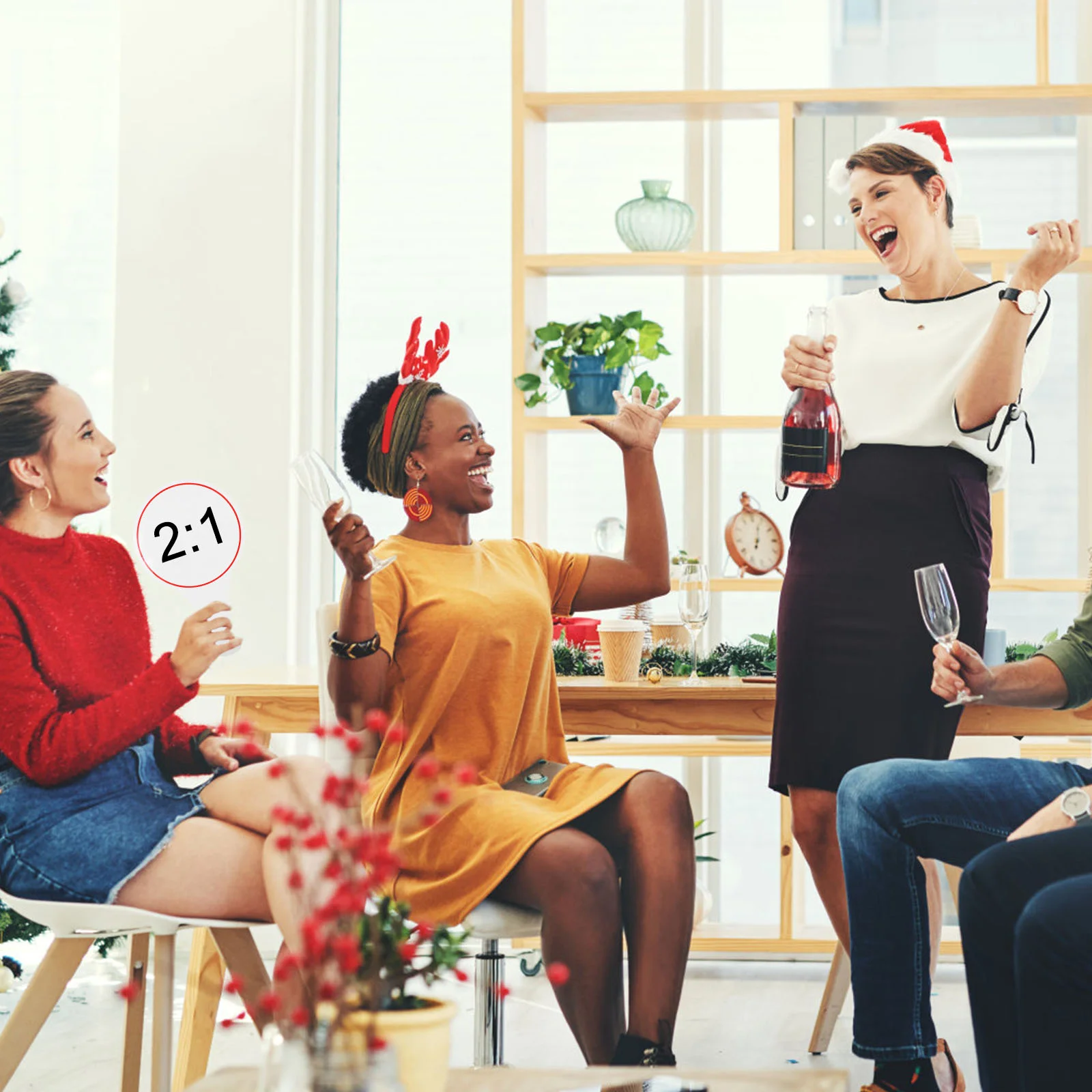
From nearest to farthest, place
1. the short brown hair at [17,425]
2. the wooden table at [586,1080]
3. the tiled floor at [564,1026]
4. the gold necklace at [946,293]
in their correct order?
the wooden table at [586,1080] → the short brown hair at [17,425] → the gold necklace at [946,293] → the tiled floor at [564,1026]

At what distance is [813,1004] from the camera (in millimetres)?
3000

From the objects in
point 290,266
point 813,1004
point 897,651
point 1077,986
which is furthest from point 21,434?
point 813,1004

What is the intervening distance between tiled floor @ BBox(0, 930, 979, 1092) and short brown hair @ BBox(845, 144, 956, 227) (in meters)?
1.64

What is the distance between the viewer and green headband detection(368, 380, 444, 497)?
2164 mm

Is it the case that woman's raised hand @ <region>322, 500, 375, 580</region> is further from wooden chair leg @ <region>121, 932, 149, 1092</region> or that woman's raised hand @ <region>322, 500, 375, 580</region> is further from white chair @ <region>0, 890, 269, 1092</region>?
wooden chair leg @ <region>121, 932, 149, 1092</region>

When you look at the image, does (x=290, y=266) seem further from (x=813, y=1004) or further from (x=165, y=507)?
(x=813, y=1004)

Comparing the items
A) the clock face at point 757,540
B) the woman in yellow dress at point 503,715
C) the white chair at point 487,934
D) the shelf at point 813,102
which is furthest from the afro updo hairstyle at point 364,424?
the shelf at point 813,102

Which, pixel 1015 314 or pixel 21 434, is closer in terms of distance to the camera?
pixel 21 434

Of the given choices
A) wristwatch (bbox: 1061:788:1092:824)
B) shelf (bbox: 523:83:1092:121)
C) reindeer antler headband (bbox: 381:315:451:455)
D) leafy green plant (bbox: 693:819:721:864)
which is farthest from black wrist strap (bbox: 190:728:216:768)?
shelf (bbox: 523:83:1092:121)

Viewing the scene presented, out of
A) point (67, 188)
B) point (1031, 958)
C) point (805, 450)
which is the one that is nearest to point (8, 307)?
point (67, 188)

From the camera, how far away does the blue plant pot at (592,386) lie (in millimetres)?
3402

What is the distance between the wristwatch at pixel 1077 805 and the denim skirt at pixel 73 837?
1.19 metres

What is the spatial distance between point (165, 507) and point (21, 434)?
23 cm

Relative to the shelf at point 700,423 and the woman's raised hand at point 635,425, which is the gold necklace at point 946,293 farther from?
the shelf at point 700,423
